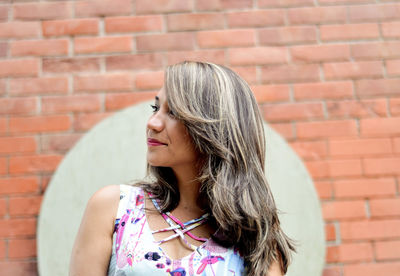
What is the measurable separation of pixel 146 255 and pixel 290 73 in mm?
1277

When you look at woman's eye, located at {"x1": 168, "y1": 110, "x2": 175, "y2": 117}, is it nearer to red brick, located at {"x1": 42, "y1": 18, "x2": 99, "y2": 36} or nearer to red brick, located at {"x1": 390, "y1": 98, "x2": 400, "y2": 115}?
red brick, located at {"x1": 42, "y1": 18, "x2": 99, "y2": 36}

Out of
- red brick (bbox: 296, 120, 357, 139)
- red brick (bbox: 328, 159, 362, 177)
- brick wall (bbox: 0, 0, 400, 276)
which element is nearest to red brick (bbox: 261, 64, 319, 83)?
brick wall (bbox: 0, 0, 400, 276)

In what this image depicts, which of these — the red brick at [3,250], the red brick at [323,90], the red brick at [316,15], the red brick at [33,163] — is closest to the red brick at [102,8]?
the red brick at [33,163]

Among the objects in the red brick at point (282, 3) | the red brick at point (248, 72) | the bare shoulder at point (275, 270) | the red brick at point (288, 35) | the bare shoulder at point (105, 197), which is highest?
the red brick at point (282, 3)

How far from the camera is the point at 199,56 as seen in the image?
7.18ft

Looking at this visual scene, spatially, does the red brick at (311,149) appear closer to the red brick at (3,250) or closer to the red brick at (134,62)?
the red brick at (134,62)

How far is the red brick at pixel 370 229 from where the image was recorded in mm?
2094

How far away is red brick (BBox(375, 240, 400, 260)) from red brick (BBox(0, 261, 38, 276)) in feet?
5.28

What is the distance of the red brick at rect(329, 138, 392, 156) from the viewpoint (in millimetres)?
2160

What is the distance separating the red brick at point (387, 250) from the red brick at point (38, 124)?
1.60 meters

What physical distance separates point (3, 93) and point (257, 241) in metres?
1.45

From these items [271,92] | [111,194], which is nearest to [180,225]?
[111,194]

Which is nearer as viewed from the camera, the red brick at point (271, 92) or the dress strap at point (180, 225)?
the dress strap at point (180, 225)

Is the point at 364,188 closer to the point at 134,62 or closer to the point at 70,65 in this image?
the point at 134,62
